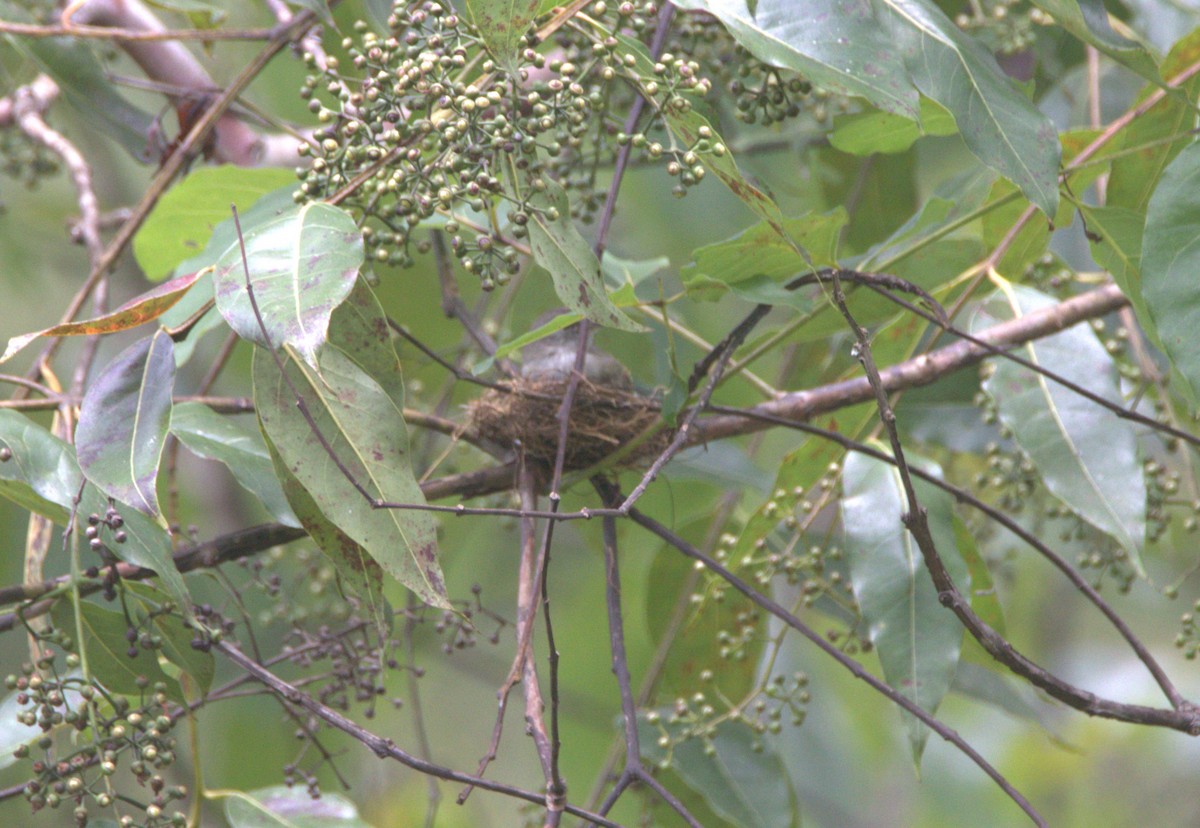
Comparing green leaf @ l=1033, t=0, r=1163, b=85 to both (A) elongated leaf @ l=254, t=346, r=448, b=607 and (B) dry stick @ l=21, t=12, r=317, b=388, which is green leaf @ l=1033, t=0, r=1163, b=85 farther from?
(B) dry stick @ l=21, t=12, r=317, b=388

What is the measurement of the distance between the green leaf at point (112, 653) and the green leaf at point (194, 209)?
26.4 inches

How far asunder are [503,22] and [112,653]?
25.8 inches

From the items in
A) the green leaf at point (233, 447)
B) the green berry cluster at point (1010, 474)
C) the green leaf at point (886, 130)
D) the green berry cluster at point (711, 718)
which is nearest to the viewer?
the green leaf at point (233, 447)

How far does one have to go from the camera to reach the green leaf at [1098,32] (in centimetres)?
99

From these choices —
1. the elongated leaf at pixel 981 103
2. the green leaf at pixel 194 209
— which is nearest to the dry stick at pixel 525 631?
the elongated leaf at pixel 981 103

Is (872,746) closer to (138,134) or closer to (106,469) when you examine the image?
(138,134)

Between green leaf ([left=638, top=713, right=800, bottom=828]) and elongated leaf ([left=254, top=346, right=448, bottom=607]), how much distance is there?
26.5 inches

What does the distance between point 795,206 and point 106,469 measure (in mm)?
1900

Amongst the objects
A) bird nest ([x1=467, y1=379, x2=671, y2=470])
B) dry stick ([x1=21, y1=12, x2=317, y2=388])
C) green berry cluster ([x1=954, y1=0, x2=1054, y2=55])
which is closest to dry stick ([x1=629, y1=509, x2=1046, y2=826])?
bird nest ([x1=467, y1=379, x2=671, y2=470])

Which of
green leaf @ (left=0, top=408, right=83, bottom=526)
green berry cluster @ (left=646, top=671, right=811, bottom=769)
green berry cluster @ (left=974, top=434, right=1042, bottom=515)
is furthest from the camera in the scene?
green berry cluster @ (left=974, top=434, right=1042, bottom=515)

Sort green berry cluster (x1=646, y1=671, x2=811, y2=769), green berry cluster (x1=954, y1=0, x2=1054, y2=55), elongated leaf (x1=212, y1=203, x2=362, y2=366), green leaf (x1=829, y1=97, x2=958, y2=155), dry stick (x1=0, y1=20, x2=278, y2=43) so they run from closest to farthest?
1. elongated leaf (x1=212, y1=203, x2=362, y2=366)
2. green leaf (x1=829, y1=97, x2=958, y2=155)
3. green berry cluster (x1=646, y1=671, x2=811, y2=769)
4. dry stick (x1=0, y1=20, x2=278, y2=43)
5. green berry cluster (x1=954, y1=0, x2=1054, y2=55)

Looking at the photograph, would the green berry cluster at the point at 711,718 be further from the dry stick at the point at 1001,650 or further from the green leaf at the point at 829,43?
the green leaf at the point at 829,43

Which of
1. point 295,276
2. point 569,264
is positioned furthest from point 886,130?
point 295,276

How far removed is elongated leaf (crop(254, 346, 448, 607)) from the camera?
846 millimetres
